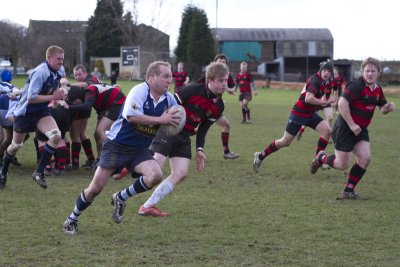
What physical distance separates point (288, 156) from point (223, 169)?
2321 mm

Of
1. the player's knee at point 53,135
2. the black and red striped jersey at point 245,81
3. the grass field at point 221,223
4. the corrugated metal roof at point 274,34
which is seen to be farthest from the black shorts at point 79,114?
the corrugated metal roof at point 274,34

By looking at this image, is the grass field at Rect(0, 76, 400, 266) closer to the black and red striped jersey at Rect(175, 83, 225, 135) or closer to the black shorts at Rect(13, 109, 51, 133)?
the black shorts at Rect(13, 109, 51, 133)

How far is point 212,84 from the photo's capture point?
721 cm

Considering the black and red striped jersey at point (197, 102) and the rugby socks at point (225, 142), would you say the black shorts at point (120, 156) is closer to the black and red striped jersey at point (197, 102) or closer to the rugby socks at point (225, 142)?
the black and red striped jersey at point (197, 102)

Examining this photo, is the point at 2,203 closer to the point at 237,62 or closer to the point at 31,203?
the point at 31,203

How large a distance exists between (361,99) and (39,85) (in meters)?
4.19

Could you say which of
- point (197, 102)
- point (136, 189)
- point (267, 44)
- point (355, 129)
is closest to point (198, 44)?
point (267, 44)

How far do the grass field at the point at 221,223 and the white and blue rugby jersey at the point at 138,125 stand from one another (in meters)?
0.97

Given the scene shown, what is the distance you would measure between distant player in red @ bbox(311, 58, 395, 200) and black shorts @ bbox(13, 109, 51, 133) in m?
4.03

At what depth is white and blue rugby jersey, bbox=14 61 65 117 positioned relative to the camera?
845 centimetres

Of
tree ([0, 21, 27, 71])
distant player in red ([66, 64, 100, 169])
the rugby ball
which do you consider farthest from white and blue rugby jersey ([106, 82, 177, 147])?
tree ([0, 21, 27, 71])

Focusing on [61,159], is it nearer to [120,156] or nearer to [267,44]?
[120,156]

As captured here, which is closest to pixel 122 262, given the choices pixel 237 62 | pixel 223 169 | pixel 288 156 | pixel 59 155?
pixel 59 155

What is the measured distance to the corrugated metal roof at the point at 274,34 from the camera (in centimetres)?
8381
